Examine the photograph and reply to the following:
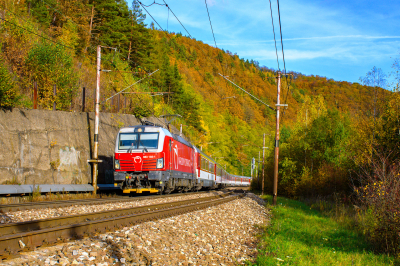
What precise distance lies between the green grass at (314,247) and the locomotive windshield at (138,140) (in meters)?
9.09

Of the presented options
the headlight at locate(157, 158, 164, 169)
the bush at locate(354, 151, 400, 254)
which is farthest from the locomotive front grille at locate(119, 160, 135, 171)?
the bush at locate(354, 151, 400, 254)

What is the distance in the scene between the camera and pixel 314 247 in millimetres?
8398

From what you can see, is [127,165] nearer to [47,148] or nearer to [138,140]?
[138,140]

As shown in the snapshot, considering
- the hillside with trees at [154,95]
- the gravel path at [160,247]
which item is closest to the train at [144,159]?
the hillside with trees at [154,95]

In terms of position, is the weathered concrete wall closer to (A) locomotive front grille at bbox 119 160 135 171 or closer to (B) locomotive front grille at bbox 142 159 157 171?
(A) locomotive front grille at bbox 119 160 135 171

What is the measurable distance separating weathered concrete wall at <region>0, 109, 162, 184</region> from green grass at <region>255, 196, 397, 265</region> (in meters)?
13.7

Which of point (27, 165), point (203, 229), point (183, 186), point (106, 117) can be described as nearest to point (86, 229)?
point (203, 229)

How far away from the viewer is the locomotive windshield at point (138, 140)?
61.4 ft

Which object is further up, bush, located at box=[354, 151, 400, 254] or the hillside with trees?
the hillside with trees

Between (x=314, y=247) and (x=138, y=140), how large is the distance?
12.4m

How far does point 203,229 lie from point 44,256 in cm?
464

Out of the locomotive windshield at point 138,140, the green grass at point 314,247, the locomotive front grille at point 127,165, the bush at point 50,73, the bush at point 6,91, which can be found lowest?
the green grass at point 314,247

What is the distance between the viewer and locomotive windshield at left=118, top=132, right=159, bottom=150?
1872 cm

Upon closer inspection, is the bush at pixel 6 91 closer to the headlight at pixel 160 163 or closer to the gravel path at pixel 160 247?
the headlight at pixel 160 163
